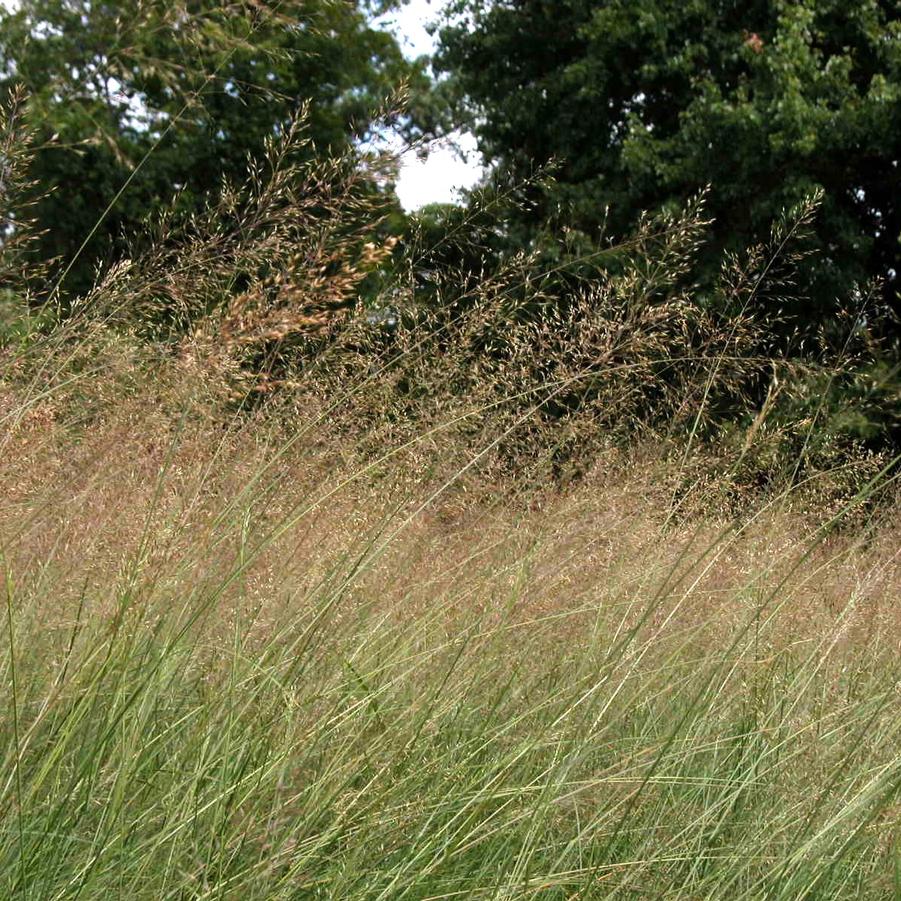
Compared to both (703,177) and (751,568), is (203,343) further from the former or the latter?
(703,177)

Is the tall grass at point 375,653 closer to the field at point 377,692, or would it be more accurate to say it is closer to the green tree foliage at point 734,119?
the field at point 377,692

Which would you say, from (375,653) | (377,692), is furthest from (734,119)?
(377,692)

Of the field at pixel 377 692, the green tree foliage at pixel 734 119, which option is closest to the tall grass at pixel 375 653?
the field at pixel 377 692

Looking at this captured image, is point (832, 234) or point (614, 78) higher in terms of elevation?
point (614, 78)

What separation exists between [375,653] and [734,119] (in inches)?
341

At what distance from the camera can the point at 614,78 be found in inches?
425

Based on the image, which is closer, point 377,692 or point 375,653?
point 377,692

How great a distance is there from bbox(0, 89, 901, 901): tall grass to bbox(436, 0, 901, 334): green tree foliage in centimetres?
Answer: 705

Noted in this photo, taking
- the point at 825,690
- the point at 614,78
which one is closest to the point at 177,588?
the point at 825,690

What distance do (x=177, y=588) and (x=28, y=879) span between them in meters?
0.44

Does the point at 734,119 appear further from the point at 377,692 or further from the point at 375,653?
the point at 377,692

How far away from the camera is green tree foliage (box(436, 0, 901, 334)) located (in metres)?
9.52

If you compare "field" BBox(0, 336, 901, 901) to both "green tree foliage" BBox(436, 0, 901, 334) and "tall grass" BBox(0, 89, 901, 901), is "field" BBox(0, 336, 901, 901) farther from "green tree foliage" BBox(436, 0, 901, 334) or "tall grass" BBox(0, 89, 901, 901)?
"green tree foliage" BBox(436, 0, 901, 334)

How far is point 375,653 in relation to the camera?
1856 mm
